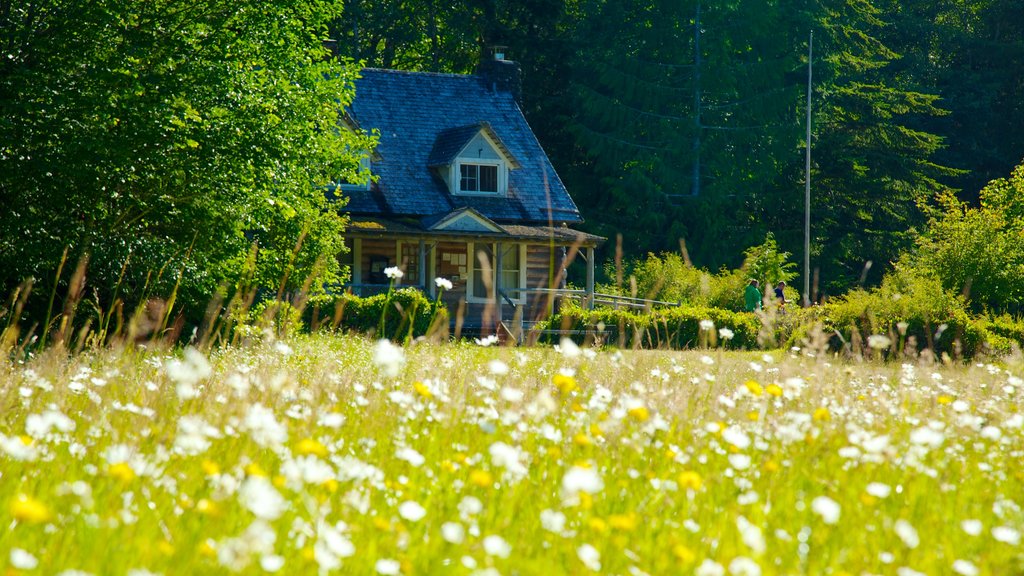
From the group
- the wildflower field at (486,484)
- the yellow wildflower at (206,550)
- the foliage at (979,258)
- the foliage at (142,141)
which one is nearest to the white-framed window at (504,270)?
the foliage at (979,258)

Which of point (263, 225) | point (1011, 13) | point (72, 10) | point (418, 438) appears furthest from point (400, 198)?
point (1011, 13)

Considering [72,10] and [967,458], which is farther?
Answer: [72,10]

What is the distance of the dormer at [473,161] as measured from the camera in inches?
1200

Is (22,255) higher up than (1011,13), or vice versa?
(1011,13)

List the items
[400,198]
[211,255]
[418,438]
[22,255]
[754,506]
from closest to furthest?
[754,506]
[418,438]
[22,255]
[211,255]
[400,198]

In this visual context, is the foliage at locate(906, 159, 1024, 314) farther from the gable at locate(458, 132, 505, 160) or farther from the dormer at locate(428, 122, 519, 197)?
the gable at locate(458, 132, 505, 160)

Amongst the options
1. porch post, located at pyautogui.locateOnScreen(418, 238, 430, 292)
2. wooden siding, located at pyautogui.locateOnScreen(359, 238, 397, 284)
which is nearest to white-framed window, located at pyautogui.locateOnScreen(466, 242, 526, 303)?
porch post, located at pyautogui.locateOnScreen(418, 238, 430, 292)

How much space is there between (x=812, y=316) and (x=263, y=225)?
10461 millimetres

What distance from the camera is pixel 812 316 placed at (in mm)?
20750

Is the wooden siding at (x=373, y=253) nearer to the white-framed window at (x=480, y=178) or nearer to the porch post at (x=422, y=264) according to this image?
the porch post at (x=422, y=264)

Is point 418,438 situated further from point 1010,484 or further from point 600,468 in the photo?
point 1010,484

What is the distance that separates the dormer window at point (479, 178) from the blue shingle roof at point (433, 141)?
1.19ft

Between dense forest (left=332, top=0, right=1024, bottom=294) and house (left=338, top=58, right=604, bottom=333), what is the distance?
22.5ft

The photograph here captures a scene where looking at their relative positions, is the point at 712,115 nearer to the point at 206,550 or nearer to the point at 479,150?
the point at 479,150
